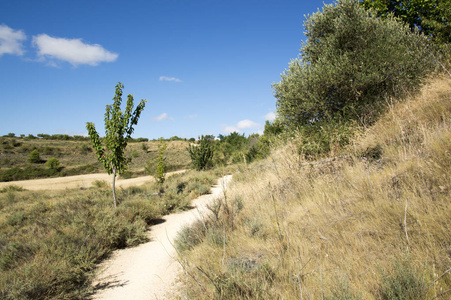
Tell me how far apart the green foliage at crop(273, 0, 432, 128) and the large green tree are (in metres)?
2.23

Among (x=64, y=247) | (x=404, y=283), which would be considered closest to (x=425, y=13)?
(x=404, y=283)

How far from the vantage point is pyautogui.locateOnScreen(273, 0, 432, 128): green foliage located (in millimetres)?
7160

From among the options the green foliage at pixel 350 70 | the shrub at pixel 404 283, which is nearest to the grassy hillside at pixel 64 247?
the shrub at pixel 404 283

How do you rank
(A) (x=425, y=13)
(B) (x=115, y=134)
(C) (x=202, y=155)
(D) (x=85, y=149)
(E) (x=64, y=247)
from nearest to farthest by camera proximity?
1. (E) (x=64, y=247)
2. (B) (x=115, y=134)
3. (A) (x=425, y=13)
4. (C) (x=202, y=155)
5. (D) (x=85, y=149)

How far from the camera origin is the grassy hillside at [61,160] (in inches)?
1433

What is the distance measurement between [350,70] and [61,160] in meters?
57.4

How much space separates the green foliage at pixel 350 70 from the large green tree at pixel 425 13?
2.23 m

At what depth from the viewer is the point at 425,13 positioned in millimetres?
11523

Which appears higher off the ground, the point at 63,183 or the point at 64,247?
the point at 64,247

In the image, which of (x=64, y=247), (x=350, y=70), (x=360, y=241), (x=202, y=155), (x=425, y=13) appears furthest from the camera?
(x=202, y=155)

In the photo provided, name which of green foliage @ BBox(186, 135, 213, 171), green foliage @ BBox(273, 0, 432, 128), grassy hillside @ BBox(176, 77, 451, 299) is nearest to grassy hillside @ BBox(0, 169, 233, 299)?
grassy hillside @ BBox(176, 77, 451, 299)

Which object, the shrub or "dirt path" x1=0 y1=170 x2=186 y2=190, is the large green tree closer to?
the shrub

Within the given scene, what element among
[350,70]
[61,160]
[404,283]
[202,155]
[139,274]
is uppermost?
[350,70]

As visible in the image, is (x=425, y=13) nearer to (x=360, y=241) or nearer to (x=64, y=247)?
(x=360, y=241)
